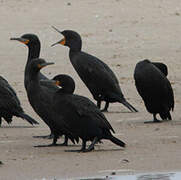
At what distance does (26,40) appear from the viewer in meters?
13.2

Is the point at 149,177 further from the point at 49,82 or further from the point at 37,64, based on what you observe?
the point at 37,64

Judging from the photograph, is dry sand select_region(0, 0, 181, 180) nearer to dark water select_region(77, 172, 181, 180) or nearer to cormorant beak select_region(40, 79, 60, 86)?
dark water select_region(77, 172, 181, 180)

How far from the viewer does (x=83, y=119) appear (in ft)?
32.9

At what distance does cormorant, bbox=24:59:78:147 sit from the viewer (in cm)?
1051

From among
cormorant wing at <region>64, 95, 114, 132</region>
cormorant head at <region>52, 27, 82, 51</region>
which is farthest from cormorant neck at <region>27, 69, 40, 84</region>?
cormorant head at <region>52, 27, 82, 51</region>

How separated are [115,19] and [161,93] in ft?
32.1

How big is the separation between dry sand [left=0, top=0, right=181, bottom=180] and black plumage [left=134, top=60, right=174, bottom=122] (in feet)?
0.78

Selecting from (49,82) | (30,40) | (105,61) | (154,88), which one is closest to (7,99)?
(30,40)

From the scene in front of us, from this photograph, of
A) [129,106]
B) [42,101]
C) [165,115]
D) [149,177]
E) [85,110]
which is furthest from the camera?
[129,106]

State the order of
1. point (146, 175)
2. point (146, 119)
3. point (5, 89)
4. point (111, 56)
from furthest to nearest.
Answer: point (111, 56), point (146, 119), point (5, 89), point (146, 175)

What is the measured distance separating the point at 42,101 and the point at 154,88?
226cm

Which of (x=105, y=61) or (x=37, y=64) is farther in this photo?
(x=105, y=61)

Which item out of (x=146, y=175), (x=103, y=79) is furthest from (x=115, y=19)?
(x=146, y=175)

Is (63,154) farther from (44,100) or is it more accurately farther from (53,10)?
(53,10)
